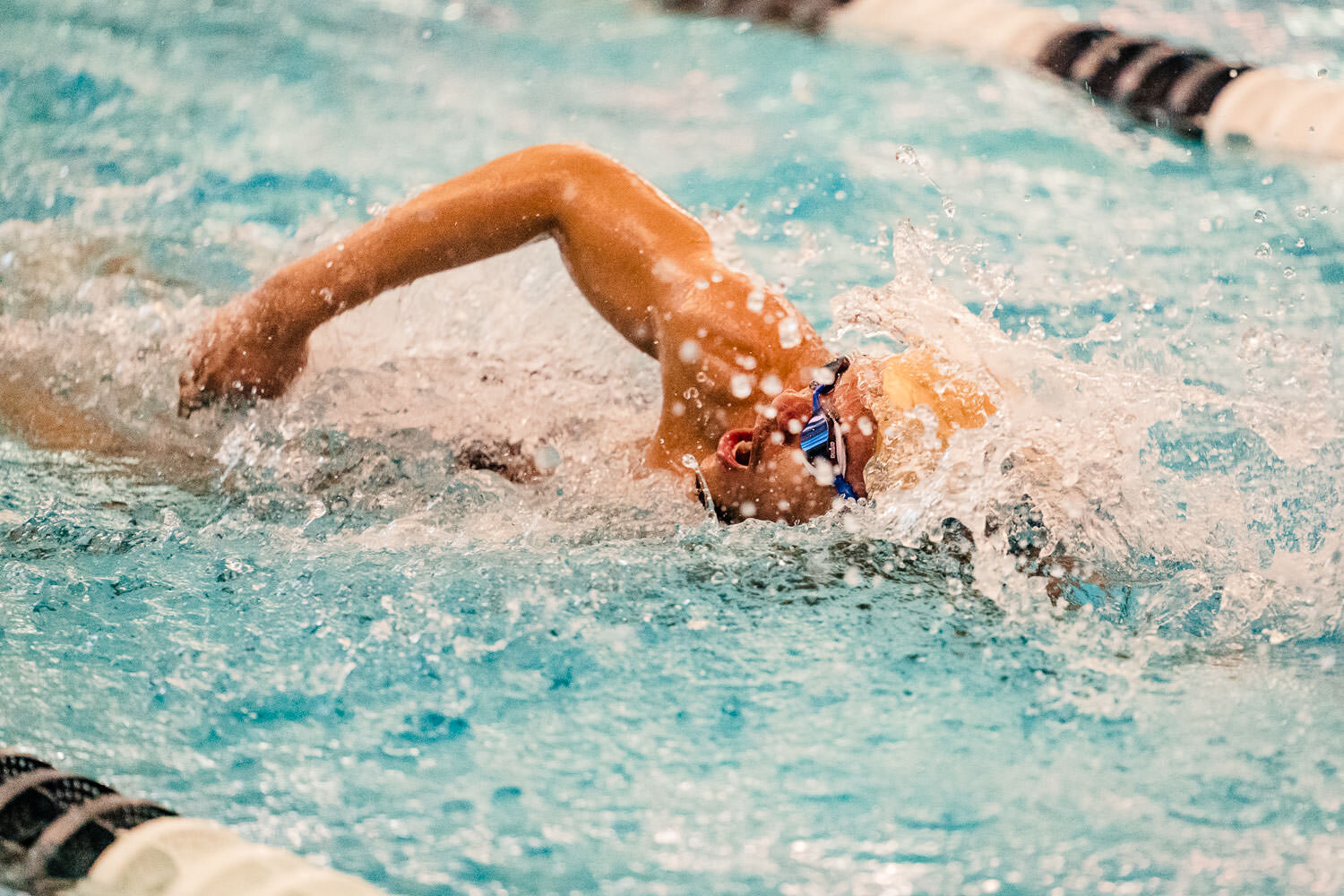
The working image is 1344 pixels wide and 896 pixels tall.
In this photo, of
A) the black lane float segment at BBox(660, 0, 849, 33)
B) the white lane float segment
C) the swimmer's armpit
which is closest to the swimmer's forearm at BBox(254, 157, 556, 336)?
the swimmer's armpit

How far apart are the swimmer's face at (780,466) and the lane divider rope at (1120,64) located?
311cm

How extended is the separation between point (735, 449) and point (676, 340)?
0.87ft

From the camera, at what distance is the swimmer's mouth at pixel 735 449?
1.92m

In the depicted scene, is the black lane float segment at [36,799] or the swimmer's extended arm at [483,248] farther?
the swimmer's extended arm at [483,248]

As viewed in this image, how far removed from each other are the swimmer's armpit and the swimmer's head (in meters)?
0.43

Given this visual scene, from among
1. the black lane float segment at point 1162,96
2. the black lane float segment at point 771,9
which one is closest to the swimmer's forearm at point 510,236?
the black lane float segment at point 1162,96

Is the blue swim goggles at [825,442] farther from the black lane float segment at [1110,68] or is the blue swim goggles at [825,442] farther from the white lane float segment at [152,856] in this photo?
the black lane float segment at [1110,68]

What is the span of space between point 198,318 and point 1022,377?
6.12 feet

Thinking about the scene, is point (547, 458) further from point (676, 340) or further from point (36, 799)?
point (36, 799)

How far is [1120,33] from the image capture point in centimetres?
488

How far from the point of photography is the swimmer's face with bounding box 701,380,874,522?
1846 millimetres

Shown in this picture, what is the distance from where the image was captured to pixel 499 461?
228 cm

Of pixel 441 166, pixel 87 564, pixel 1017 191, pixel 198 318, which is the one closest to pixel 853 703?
pixel 87 564

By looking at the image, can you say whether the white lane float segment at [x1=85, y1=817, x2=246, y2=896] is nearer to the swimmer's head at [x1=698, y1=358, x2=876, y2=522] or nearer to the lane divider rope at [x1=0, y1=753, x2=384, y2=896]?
the lane divider rope at [x1=0, y1=753, x2=384, y2=896]
